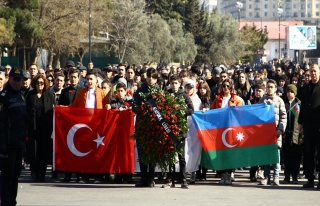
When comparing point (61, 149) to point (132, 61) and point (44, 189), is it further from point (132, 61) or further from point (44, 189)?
point (132, 61)

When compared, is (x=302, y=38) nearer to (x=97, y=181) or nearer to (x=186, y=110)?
(x=97, y=181)

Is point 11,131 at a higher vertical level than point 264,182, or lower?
higher

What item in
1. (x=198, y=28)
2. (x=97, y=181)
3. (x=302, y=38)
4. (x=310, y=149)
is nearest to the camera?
(x=310, y=149)

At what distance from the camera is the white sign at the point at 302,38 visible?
87938mm

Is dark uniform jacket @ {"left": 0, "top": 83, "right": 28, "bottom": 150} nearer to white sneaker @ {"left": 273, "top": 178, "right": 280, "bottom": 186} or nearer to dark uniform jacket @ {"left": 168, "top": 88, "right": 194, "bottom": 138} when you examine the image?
dark uniform jacket @ {"left": 168, "top": 88, "right": 194, "bottom": 138}

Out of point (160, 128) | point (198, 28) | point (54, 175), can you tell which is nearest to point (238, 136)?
point (160, 128)

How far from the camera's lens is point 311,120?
1582 centimetres

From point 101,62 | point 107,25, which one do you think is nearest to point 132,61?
point 107,25

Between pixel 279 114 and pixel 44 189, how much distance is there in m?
4.32

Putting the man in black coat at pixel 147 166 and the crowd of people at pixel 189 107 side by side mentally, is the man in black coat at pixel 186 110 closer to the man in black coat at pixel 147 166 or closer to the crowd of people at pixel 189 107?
the crowd of people at pixel 189 107

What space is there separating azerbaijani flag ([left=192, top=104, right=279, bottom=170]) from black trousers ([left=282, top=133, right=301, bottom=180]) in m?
0.69

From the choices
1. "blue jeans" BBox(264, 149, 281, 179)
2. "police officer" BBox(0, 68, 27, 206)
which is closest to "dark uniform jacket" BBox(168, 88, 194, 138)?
"blue jeans" BBox(264, 149, 281, 179)

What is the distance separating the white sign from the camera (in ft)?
289

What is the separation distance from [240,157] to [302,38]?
7414cm
